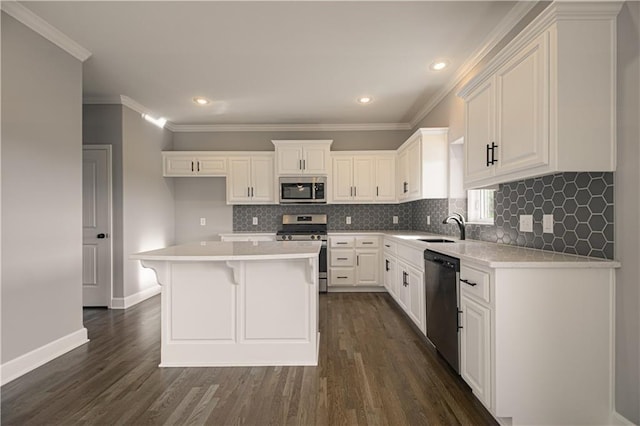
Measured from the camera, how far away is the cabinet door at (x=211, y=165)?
491 cm

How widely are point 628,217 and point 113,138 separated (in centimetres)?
483

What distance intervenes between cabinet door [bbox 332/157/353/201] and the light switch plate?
2.99 m

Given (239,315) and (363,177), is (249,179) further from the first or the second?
(239,315)

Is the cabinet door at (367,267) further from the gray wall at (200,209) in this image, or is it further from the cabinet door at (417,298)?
the gray wall at (200,209)

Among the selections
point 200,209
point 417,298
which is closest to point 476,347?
point 417,298

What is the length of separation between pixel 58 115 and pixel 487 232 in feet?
12.5

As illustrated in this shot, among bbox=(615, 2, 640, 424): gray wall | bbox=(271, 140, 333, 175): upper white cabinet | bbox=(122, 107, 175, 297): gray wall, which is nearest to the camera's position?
bbox=(615, 2, 640, 424): gray wall

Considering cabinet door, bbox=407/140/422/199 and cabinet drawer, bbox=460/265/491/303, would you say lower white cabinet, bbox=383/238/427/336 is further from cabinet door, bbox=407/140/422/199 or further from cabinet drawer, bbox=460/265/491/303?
cabinet drawer, bbox=460/265/491/303

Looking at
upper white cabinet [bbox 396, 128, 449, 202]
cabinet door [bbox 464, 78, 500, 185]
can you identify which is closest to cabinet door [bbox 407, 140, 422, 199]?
upper white cabinet [bbox 396, 128, 449, 202]

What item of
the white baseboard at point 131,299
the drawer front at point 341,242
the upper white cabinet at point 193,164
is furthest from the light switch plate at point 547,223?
the white baseboard at point 131,299

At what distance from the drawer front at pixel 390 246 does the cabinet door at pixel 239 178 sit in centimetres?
218

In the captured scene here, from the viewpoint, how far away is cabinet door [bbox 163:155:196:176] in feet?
16.1

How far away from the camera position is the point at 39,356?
7.95 ft

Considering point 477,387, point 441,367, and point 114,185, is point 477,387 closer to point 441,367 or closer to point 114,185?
point 441,367
